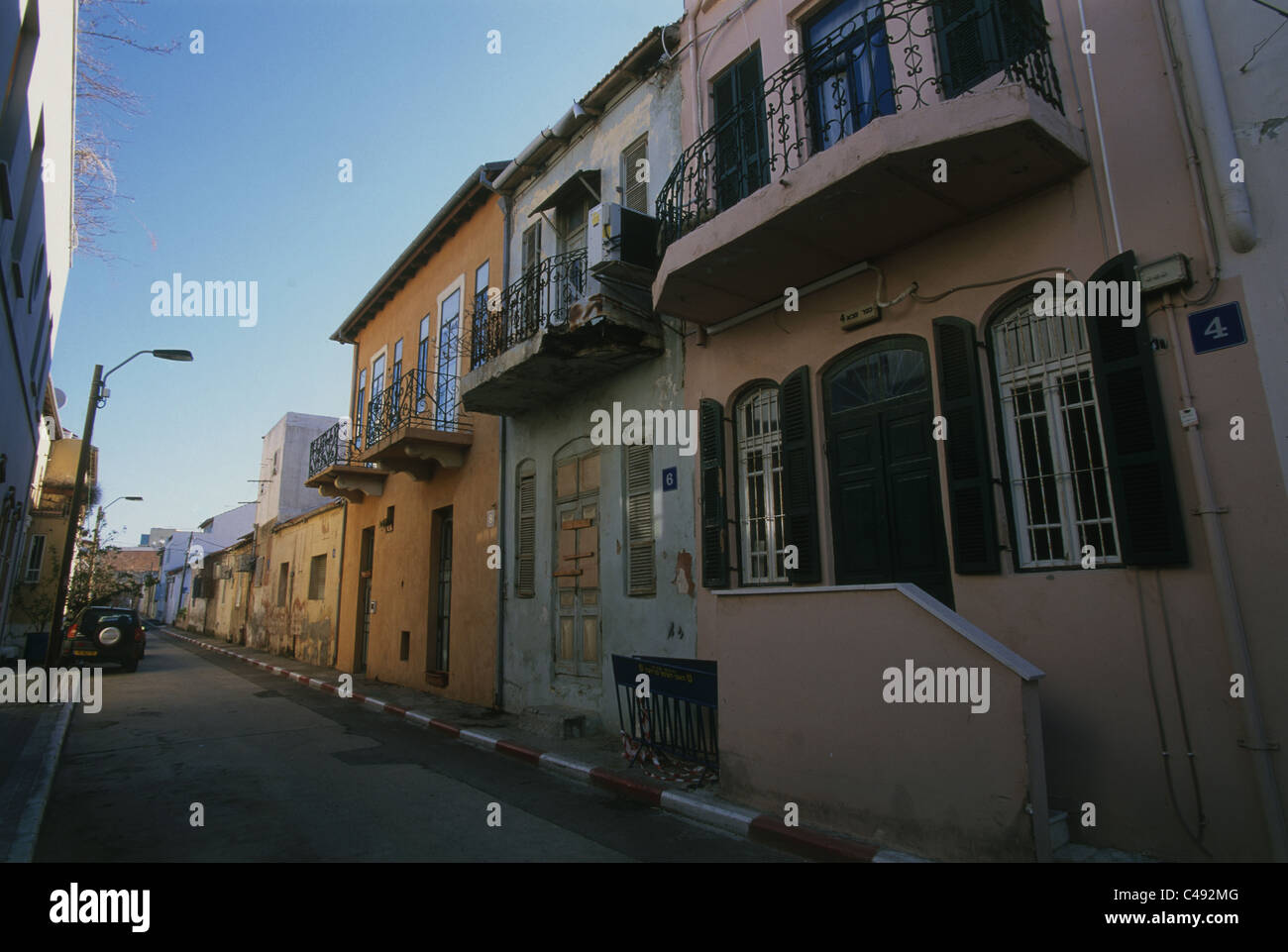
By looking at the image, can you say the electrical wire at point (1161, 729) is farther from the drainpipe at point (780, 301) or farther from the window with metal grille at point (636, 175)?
the window with metal grille at point (636, 175)

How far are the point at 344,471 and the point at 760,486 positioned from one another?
12515 mm

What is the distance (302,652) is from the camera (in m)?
22.3

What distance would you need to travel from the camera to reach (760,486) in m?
7.93

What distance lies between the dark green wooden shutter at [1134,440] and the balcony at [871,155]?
1.26m

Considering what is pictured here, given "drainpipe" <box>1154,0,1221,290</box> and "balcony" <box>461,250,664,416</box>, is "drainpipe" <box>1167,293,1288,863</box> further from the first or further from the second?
"balcony" <box>461,250,664,416</box>

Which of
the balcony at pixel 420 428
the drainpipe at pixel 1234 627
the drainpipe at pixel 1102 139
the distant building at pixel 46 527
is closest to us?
the drainpipe at pixel 1234 627

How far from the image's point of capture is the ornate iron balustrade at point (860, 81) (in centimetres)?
566

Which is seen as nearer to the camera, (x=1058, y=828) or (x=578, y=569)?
(x=1058, y=828)

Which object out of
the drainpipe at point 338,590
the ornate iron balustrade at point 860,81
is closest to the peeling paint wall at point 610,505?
the ornate iron balustrade at point 860,81

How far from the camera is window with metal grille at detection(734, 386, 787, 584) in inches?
301

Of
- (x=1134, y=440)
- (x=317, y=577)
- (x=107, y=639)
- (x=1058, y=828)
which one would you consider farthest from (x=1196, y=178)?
(x=107, y=639)

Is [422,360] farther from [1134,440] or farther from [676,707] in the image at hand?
[1134,440]

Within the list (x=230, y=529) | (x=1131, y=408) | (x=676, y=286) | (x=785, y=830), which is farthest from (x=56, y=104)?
Answer: (x=230, y=529)

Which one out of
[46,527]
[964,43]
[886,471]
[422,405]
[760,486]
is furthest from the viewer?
[46,527]
